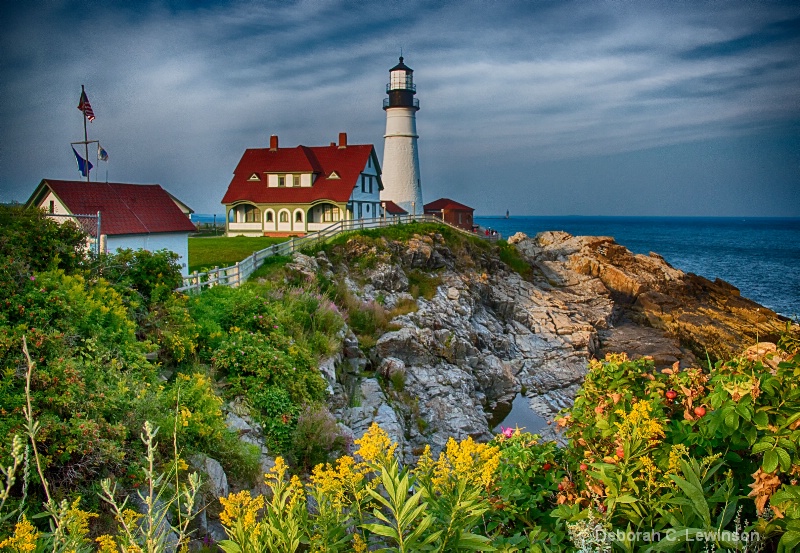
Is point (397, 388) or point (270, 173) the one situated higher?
point (270, 173)

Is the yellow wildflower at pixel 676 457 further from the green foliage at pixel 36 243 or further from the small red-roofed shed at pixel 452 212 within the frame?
the small red-roofed shed at pixel 452 212

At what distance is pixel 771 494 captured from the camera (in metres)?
4.21

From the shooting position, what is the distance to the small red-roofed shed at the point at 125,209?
22.6 m

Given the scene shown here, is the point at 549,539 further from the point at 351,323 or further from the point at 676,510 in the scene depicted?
the point at 351,323

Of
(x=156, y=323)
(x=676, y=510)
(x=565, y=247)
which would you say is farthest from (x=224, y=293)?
(x=565, y=247)

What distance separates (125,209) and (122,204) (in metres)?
0.34

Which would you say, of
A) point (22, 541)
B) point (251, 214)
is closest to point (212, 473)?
point (22, 541)

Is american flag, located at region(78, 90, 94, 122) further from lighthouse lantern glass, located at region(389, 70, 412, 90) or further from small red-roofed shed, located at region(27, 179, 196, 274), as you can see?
lighthouse lantern glass, located at region(389, 70, 412, 90)

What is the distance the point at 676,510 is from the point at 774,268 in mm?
81030

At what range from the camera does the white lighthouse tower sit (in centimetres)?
5102

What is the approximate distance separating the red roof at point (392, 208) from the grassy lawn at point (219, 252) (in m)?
15.3

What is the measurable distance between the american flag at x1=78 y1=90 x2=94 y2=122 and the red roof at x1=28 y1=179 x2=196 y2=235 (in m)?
2.69

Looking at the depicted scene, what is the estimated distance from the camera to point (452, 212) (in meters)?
59.2

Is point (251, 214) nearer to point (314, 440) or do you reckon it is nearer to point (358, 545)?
point (314, 440)
